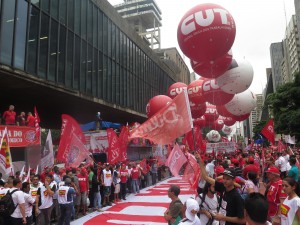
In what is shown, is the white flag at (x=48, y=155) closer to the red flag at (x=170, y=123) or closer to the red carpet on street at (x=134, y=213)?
the red carpet on street at (x=134, y=213)

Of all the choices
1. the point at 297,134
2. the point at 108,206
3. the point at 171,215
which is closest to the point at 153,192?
the point at 108,206

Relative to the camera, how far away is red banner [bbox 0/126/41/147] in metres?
11.6

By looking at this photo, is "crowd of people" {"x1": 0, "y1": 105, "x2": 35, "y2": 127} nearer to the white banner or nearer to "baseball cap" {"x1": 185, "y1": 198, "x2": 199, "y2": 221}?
the white banner

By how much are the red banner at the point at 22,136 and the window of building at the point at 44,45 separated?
16.8ft

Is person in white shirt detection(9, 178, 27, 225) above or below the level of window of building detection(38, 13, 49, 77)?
below

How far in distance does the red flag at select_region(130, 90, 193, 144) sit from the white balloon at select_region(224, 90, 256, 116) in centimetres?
756

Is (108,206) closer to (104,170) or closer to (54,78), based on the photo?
(104,170)

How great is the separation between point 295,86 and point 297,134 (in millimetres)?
4500

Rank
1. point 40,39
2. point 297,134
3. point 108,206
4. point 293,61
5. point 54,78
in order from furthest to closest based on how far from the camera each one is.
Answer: point 293,61, point 297,134, point 54,78, point 40,39, point 108,206

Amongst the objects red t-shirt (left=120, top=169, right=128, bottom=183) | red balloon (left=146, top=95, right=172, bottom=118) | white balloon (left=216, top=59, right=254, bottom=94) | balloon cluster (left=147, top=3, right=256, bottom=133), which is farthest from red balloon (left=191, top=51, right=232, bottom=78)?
red t-shirt (left=120, top=169, right=128, bottom=183)

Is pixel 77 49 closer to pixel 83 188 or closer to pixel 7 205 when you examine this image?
pixel 83 188

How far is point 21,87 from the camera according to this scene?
16500mm

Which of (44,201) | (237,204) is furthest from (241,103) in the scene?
(237,204)

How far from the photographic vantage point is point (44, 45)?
56.7ft
